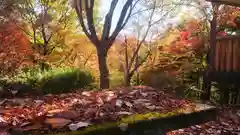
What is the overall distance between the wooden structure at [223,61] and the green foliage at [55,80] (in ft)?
9.89

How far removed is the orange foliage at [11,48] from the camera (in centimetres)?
658

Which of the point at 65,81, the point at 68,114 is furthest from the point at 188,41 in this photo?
the point at 68,114

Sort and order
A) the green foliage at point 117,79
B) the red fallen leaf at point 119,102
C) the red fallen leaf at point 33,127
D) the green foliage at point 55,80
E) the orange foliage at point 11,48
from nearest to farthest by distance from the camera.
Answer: the red fallen leaf at point 33,127 < the red fallen leaf at point 119,102 < the green foliage at point 55,80 < the orange foliage at point 11,48 < the green foliage at point 117,79

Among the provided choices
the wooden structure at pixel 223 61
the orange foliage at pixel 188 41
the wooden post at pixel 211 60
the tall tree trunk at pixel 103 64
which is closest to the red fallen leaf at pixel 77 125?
the tall tree trunk at pixel 103 64

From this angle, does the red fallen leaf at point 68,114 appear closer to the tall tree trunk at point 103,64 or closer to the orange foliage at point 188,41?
the tall tree trunk at point 103,64

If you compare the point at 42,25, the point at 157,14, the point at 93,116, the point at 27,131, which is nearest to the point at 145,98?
the point at 93,116

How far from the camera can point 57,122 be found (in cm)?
149

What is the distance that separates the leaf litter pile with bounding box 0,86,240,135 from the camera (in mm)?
1452

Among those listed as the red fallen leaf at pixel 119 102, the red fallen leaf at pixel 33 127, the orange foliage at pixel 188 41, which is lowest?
the red fallen leaf at pixel 33 127

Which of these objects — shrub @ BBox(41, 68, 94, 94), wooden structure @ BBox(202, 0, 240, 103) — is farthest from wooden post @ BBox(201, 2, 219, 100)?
shrub @ BBox(41, 68, 94, 94)

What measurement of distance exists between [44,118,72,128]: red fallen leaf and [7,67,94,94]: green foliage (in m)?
3.48

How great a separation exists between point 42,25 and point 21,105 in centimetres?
696

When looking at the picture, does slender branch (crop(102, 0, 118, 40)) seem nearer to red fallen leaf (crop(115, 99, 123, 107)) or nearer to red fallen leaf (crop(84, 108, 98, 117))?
red fallen leaf (crop(115, 99, 123, 107))

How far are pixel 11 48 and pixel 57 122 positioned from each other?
5813 mm
